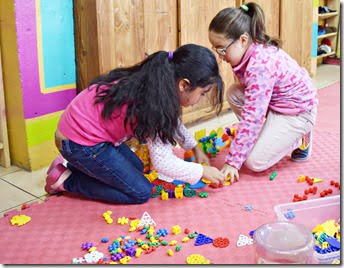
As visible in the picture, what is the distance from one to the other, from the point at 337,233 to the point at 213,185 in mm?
464

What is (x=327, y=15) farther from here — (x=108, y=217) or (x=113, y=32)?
(x=108, y=217)

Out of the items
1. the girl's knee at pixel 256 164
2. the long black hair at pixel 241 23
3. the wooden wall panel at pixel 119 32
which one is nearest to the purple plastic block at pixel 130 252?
the girl's knee at pixel 256 164

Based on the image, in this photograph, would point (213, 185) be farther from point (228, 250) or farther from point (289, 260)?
point (289, 260)

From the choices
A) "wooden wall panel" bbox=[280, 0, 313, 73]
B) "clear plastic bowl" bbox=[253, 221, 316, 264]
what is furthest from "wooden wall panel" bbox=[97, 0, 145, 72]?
"wooden wall panel" bbox=[280, 0, 313, 73]

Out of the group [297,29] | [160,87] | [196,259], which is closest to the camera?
[196,259]

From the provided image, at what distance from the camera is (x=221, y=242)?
3.78 feet

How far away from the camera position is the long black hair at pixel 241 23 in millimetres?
1503

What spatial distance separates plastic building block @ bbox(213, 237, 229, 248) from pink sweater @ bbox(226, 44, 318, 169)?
41 centimetres

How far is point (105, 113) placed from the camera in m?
1.27

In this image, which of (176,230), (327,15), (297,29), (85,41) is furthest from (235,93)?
(327,15)

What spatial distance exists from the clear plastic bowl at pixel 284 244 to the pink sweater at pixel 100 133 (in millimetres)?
399

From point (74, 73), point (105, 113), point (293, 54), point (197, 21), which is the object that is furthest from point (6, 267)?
point (293, 54)

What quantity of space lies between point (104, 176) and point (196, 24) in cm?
111

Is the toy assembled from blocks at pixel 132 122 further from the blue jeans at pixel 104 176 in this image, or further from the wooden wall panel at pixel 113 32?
the wooden wall panel at pixel 113 32
